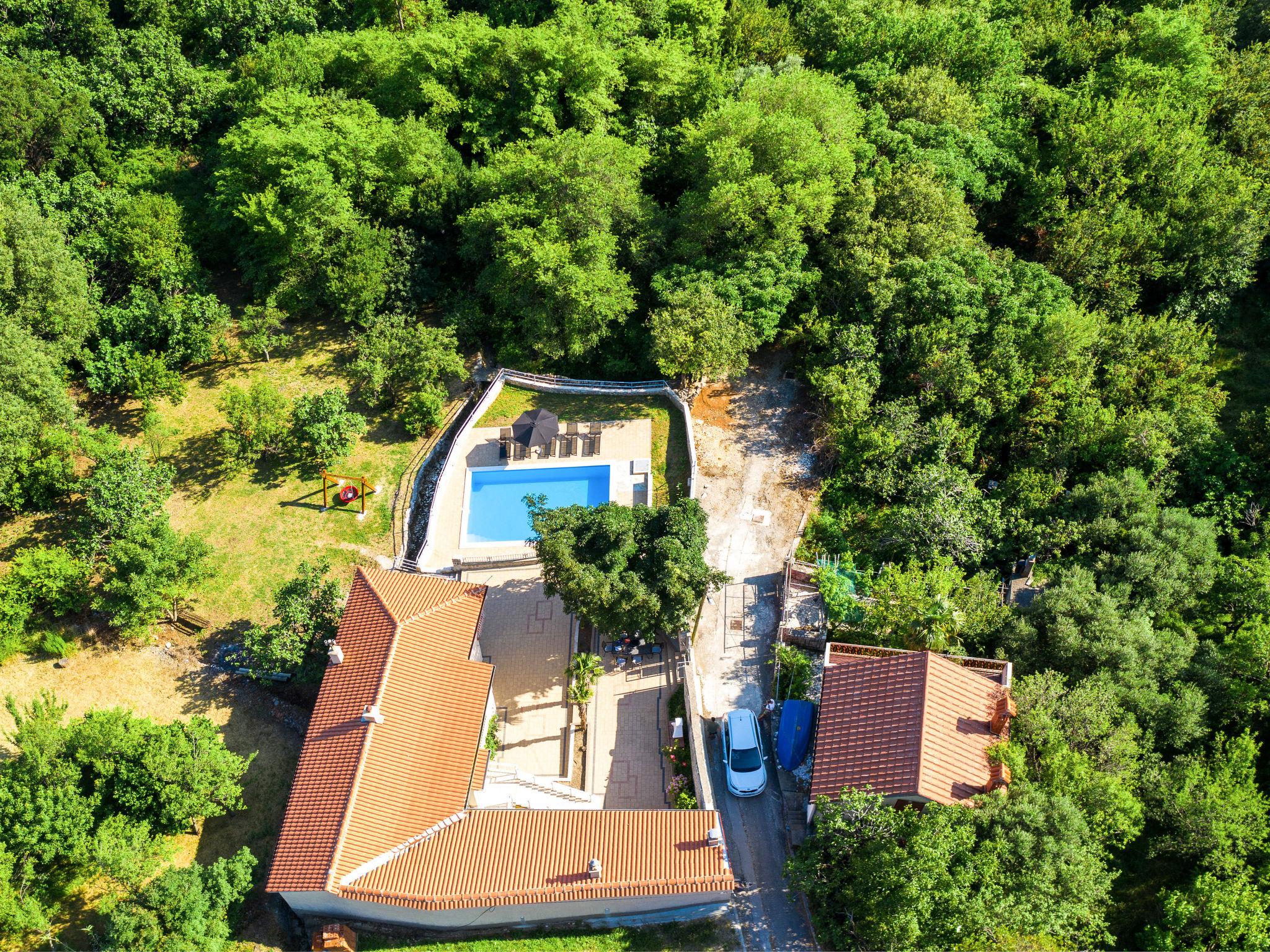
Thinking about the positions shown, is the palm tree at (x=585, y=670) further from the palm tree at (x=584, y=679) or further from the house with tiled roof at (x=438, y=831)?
the house with tiled roof at (x=438, y=831)

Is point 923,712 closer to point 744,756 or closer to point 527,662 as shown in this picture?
point 744,756

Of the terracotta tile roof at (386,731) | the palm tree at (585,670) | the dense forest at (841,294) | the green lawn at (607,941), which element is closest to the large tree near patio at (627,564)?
the palm tree at (585,670)

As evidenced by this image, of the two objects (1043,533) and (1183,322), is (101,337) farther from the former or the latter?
(1183,322)

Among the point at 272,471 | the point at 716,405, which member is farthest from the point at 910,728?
the point at 272,471

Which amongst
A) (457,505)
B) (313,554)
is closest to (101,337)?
(313,554)

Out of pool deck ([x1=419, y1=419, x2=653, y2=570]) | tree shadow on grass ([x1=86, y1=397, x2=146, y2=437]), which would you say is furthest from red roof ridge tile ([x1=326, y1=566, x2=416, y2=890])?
tree shadow on grass ([x1=86, y1=397, x2=146, y2=437])
